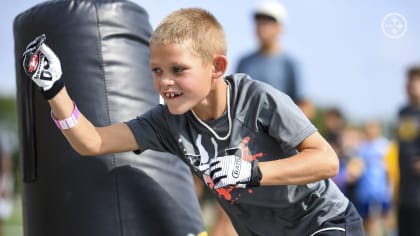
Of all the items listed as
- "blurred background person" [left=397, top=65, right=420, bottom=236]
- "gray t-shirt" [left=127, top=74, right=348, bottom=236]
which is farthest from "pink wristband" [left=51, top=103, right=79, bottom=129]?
"blurred background person" [left=397, top=65, right=420, bottom=236]

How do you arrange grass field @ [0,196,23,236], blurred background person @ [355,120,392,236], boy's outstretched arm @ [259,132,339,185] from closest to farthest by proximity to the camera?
boy's outstretched arm @ [259,132,339,185] → blurred background person @ [355,120,392,236] → grass field @ [0,196,23,236]

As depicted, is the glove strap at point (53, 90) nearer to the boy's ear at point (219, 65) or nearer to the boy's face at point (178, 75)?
the boy's face at point (178, 75)

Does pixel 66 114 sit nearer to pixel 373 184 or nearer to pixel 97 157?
pixel 97 157

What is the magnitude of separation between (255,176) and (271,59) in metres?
2.59

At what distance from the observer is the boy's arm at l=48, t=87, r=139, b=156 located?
2.81 meters

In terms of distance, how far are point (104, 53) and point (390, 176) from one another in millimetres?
6645

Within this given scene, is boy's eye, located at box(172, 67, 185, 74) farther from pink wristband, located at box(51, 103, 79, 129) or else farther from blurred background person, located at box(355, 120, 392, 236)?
blurred background person, located at box(355, 120, 392, 236)

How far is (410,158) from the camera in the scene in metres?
5.65

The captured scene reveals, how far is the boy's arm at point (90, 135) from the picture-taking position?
281 centimetres

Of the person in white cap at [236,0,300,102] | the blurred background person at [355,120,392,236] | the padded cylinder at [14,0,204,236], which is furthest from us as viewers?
the blurred background person at [355,120,392,236]

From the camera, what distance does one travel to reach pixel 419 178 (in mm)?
5613

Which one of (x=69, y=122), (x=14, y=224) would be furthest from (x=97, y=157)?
(x=14, y=224)

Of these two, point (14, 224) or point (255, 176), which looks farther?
point (14, 224)

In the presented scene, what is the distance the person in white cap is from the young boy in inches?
81.1
